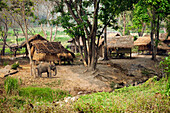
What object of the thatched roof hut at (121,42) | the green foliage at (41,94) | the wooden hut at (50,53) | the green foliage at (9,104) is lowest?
the green foliage at (41,94)

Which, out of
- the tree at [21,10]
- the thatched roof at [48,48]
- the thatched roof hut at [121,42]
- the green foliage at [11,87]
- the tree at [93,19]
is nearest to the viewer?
the green foliage at [11,87]

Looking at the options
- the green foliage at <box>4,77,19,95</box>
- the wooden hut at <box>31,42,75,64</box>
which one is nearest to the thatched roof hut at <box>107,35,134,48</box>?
the wooden hut at <box>31,42,75,64</box>

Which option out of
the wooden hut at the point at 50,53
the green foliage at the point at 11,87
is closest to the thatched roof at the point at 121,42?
the wooden hut at the point at 50,53

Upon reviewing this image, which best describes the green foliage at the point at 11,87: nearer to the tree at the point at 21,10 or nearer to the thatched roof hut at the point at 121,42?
the tree at the point at 21,10

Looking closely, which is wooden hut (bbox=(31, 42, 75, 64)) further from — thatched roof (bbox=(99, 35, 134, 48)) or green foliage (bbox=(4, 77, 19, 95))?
green foliage (bbox=(4, 77, 19, 95))

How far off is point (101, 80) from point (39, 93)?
5077mm

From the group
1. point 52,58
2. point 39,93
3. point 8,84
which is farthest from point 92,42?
point 8,84

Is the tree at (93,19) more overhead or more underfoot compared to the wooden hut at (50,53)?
more overhead

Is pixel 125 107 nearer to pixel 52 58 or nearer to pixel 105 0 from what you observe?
pixel 105 0

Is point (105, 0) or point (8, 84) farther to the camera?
point (105, 0)

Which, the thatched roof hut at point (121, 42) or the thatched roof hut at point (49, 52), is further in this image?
the thatched roof hut at point (121, 42)

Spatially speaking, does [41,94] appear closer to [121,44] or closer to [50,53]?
[50,53]

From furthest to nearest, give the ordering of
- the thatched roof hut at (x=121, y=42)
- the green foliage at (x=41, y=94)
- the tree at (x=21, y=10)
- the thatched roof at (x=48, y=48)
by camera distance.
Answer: the thatched roof hut at (x=121, y=42) → the thatched roof at (x=48, y=48) → the tree at (x=21, y=10) → the green foliage at (x=41, y=94)

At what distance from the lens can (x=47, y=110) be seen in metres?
4.04
